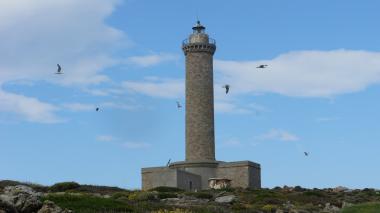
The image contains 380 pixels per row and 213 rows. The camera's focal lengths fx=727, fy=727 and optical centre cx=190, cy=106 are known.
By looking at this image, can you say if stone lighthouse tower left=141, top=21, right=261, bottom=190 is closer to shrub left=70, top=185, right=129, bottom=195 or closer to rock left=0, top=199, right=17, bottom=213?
shrub left=70, top=185, right=129, bottom=195

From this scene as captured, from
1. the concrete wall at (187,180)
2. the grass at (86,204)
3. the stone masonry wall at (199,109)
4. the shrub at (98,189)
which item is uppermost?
the stone masonry wall at (199,109)

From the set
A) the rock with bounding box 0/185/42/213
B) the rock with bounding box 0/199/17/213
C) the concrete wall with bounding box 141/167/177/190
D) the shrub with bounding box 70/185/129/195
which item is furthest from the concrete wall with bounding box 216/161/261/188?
the rock with bounding box 0/199/17/213

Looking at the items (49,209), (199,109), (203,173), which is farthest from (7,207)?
(199,109)

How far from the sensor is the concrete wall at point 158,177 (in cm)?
7744

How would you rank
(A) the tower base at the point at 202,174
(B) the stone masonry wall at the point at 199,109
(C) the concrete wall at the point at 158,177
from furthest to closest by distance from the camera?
(B) the stone masonry wall at the point at 199,109
(A) the tower base at the point at 202,174
(C) the concrete wall at the point at 158,177

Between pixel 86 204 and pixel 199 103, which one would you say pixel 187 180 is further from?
pixel 86 204

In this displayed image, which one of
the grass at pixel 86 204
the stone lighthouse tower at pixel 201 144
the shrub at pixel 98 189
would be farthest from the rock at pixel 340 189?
the grass at pixel 86 204

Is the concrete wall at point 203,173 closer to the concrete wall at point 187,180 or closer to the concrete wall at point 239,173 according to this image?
the concrete wall at point 187,180

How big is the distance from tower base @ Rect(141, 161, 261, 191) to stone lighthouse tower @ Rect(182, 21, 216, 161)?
0.99 meters

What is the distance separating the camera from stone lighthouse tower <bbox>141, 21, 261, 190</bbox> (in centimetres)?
7962

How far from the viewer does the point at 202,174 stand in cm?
7988

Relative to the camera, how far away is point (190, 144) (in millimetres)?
81250

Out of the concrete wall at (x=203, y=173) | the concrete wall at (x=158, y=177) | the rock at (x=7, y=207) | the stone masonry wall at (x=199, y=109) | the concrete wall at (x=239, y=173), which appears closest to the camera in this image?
the rock at (x=7, y=207)

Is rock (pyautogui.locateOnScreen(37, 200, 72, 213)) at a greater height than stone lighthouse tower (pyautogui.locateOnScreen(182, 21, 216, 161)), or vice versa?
stone lighthouse tower (pyautogui.locateOnScreen(182, 21, 216, 161))
